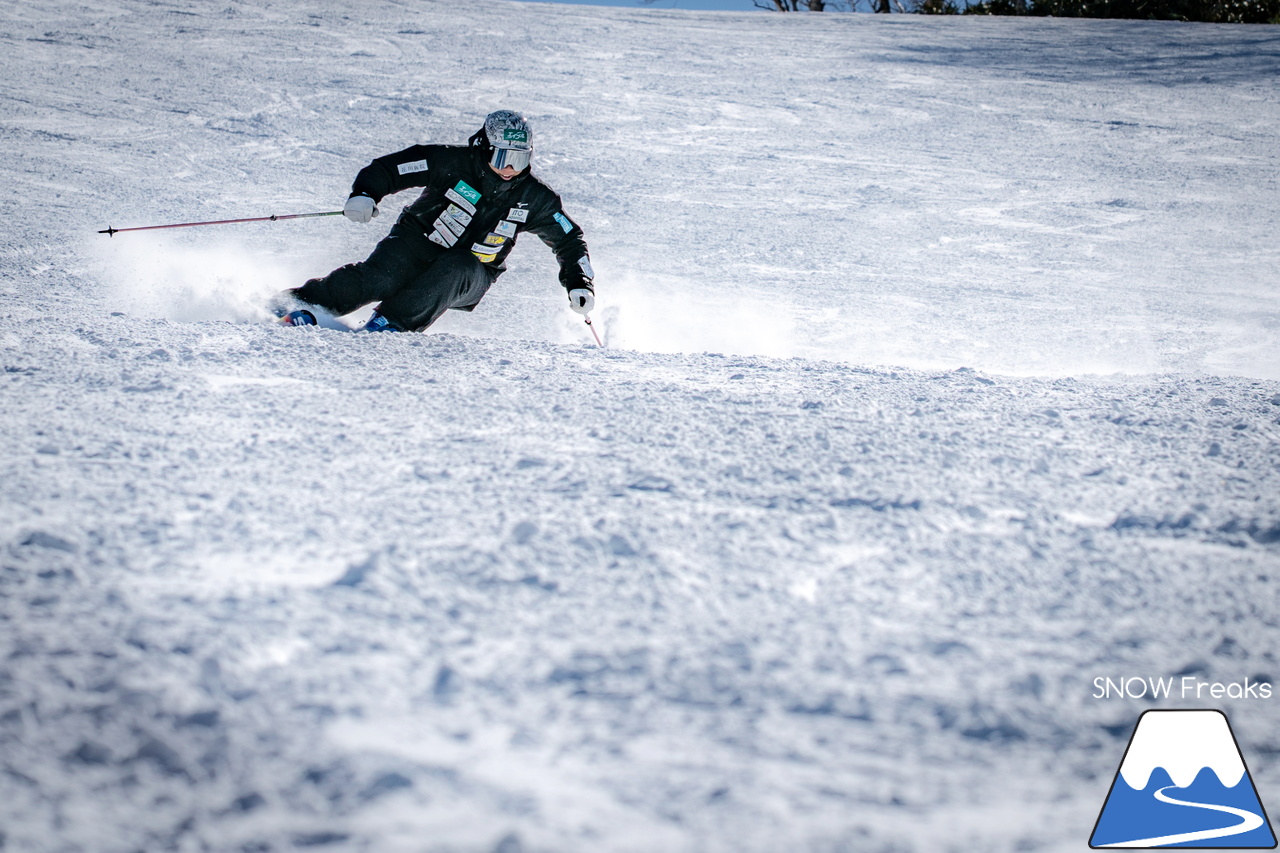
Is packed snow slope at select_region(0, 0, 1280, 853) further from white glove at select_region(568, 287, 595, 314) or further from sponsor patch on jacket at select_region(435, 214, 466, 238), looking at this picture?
white glove at select_region(568, 287, 595, 314)

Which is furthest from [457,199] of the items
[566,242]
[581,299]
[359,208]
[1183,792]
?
[1183,792]

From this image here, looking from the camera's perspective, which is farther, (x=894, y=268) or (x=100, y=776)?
(x=894, y=268)

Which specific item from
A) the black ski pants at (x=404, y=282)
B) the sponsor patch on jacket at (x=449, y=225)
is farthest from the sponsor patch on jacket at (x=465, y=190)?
the black ski pants at (x=404, y=282)

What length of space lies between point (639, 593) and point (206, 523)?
104cm

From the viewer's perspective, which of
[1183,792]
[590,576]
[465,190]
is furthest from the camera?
[465,190]

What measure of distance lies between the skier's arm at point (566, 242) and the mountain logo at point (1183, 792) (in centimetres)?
354

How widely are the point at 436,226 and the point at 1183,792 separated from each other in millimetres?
3890

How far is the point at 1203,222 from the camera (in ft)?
27.2

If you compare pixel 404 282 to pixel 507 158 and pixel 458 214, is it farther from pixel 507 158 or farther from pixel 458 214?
pixel 507 158

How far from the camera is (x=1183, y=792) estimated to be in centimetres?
163

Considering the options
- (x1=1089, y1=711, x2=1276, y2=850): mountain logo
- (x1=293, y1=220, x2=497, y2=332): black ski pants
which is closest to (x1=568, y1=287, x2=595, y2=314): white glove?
(x1=293, y1=220, x2=497, y2=332): black ski pants

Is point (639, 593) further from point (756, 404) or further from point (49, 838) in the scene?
point (756, 404)

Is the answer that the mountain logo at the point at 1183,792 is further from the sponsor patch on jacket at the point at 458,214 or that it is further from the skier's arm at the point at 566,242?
the sponsor patch on jacket at the point at 458,214

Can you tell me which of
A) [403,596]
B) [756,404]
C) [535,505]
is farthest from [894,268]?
[403,596]
